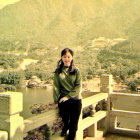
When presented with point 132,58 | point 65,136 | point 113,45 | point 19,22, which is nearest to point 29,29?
point 19,22

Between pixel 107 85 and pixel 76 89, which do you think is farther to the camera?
pixel 107 85

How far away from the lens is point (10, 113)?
181 centimetres

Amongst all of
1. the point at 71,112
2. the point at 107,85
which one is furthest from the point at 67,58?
the point at 107,85

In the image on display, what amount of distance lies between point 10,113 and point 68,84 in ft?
2.40

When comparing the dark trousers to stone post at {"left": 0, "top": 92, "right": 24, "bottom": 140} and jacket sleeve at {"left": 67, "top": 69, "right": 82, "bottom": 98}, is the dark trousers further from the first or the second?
stone post at {"left": 0, "top": 92, "right": 24, "bottom": 140}

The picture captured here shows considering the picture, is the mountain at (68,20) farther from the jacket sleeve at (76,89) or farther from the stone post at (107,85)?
the jacket sleeve at (76,89)

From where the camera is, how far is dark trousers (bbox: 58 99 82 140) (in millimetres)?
2369

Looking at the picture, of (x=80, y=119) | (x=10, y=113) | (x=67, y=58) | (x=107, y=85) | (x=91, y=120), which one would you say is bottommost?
(x=91, y=120)

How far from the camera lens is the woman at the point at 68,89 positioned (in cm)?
234

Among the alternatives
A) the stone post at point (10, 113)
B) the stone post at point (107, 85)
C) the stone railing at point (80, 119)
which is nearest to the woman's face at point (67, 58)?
the stone railing at point (80, 119)

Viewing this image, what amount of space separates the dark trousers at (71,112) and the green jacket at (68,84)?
0.07m

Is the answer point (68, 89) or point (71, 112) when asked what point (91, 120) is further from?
point (68, 89)

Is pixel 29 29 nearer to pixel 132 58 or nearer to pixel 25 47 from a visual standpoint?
pixel 25 47

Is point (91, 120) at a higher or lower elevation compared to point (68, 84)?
lower
